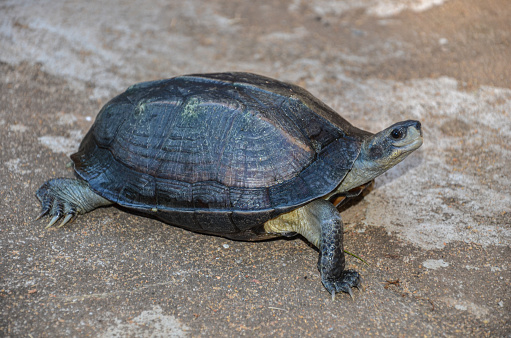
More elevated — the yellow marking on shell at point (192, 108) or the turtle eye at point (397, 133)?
the yellow marking on shell at point (192, 108)

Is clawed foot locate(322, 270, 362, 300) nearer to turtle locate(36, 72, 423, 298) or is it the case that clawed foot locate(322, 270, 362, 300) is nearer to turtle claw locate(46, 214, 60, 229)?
turtle locate(36, 72, 423, 298)

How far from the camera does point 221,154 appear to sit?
3.79 m

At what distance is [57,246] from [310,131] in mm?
2392

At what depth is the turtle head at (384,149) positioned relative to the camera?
3.72 metres

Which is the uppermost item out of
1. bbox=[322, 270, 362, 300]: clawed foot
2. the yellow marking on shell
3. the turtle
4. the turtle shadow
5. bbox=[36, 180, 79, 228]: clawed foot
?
the yellow marking on shell

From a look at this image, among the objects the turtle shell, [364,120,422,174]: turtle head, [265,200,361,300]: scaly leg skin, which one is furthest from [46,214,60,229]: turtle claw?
[364,120,422,174]: turtle head

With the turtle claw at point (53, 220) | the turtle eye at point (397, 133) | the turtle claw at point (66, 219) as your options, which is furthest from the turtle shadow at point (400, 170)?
the turtle claw at point (53, 220)

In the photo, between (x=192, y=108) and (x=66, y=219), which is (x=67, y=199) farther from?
(x=192, y=108)

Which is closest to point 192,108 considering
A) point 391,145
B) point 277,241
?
point 277,241

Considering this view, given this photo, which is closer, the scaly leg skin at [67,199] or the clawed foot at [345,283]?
the clawed foot at [345,283]

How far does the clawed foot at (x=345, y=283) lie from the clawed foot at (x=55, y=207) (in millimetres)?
2374

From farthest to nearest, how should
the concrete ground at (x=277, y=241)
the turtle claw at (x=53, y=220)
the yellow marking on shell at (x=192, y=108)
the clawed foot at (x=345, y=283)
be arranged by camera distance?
the turtle claw at (x=53, y=220) < the yellow marking on shell at (x=192, y=108) < the clawed foot at (x=345, y=283) < the concrete ground at (x=277, y=241)

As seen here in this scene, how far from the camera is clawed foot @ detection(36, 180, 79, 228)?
4200 mm

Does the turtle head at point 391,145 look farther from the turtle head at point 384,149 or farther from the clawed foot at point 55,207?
the clawed foot at point 55,207
